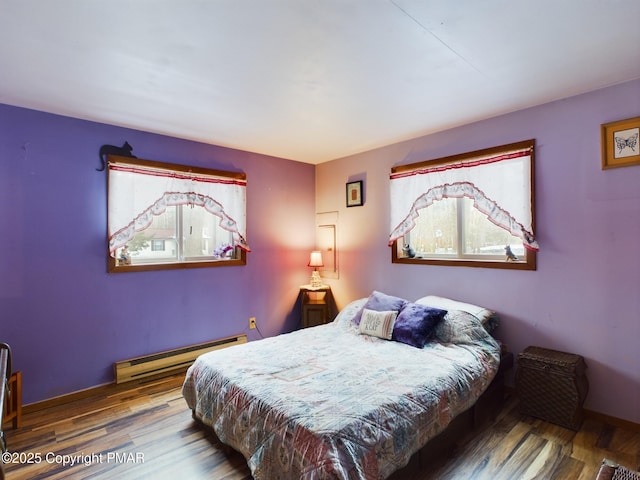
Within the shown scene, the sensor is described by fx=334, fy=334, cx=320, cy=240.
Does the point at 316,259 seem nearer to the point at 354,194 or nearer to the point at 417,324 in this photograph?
the point at 354,194

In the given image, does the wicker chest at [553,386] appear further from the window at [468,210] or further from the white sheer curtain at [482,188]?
the white sheer curtain at [482,188]

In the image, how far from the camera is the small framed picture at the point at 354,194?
401 cm

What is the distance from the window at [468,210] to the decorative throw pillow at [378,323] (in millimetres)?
784

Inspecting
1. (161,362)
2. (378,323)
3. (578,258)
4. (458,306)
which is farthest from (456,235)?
(161,362)

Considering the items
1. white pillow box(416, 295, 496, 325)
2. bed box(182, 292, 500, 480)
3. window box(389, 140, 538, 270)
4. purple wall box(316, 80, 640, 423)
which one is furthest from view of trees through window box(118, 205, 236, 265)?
purple wall box(316, 80, 640, 423)

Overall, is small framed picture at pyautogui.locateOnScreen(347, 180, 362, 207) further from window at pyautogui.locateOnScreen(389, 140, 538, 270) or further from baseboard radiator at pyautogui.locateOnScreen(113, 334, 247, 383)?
baseboard radiator at pyautogui.locateOnScreen(113, 334, 247, 383)

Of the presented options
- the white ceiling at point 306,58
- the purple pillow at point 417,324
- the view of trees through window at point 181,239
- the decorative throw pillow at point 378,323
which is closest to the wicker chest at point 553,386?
the purple pillow at point 417,324

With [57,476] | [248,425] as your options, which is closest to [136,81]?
[248,425]

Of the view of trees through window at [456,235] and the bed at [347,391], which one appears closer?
the bed at [347,391]

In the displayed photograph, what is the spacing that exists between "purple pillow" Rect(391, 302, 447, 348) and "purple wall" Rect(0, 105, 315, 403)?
1.89 meters

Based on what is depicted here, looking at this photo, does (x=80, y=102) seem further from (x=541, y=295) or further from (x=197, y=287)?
(x=541, y=295)

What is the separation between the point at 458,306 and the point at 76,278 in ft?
11.0

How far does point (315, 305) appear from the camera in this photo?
414cm

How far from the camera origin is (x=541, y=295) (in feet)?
8.78
